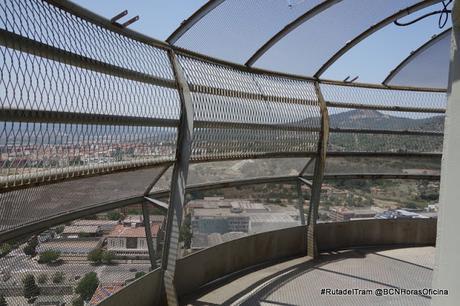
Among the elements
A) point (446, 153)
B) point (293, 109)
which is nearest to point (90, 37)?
point (446, 153)

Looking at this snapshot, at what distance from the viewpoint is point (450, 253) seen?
2893mm

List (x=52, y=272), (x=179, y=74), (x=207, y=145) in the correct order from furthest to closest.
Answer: (x=207, y=145) → (x=179, y=74) → (x=52, y=272)

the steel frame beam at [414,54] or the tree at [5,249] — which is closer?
the tree at [5,249]

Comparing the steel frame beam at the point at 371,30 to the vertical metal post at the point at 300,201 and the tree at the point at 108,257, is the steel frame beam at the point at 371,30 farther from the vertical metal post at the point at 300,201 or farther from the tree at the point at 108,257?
the tree at the point at 108,257

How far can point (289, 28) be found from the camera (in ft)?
22.3

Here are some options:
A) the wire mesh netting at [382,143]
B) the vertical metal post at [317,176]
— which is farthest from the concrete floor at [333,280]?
the wire mesh netting at [382,143]

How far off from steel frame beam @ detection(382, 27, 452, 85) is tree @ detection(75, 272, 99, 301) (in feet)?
23.8

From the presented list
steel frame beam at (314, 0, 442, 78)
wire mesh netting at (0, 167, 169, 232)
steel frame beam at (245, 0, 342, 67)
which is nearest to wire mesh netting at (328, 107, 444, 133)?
steel frame beam at (314, 0, 442, 78)

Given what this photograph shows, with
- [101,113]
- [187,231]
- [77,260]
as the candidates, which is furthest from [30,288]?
[187,231]

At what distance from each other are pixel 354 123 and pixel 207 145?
4076 millimetres

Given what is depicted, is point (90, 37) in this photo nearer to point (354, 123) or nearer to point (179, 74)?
point (179, 74)

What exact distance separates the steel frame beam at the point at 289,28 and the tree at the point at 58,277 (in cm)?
444

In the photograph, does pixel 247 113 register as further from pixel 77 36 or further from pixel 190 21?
pixel 77 36

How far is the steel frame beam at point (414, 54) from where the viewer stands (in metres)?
8.35
